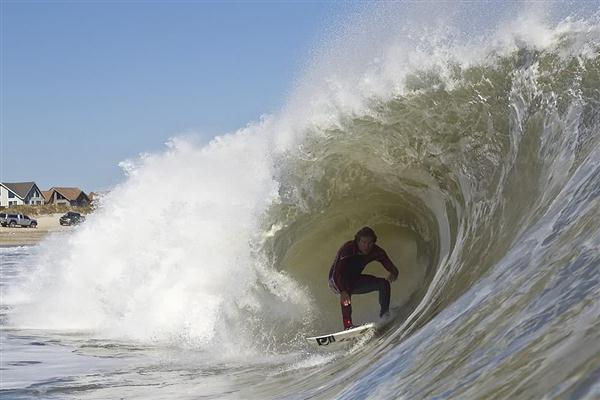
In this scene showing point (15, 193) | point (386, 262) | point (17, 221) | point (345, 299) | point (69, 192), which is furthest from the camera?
point (69, 192)

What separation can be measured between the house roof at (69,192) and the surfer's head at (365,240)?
92.6 meters

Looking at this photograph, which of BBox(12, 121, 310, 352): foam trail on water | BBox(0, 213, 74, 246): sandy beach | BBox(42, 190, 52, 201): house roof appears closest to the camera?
BBox(12, 121, 310, 352): foam trail on water

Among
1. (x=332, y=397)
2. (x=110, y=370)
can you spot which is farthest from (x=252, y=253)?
(x=332, y=397)

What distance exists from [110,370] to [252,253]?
3172 millimetres

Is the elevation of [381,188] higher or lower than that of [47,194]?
lower

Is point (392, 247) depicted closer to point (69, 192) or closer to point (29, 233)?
point (29, 233)

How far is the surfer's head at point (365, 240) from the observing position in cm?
852

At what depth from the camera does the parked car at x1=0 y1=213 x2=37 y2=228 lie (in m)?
60.5

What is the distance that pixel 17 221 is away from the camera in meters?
60.7

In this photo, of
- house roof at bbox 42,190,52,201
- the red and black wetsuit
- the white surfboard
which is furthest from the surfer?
house roof at bbox 42,190,52,201

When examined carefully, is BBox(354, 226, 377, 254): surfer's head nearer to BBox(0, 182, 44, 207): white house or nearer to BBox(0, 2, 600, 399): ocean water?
BBox(0, 2, 600, 399): ocean water

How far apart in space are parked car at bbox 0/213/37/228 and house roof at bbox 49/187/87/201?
36722 millimetres

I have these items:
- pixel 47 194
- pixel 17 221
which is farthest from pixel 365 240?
pixel 47 194

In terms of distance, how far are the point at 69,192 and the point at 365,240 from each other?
312 ft
